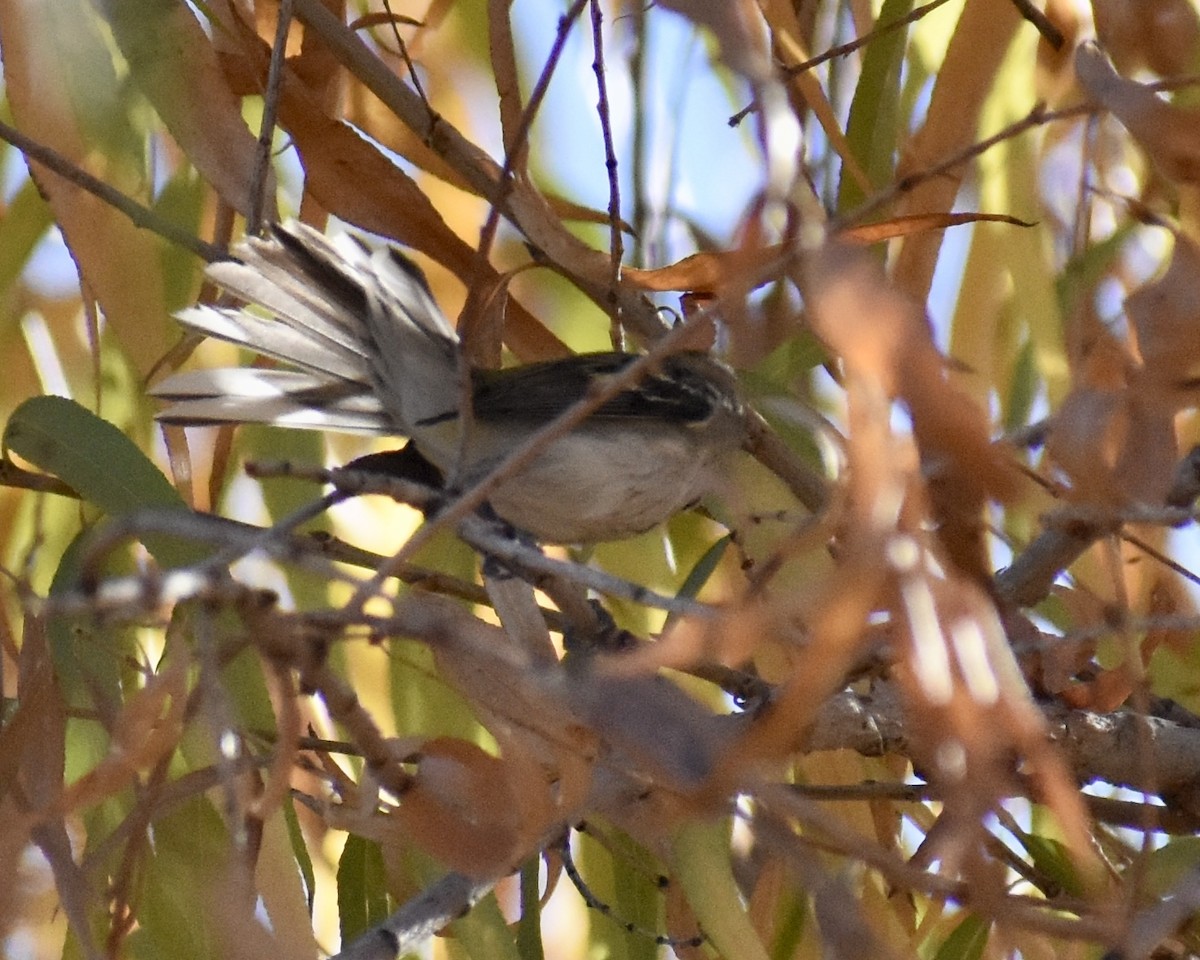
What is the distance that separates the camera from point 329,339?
1.62m

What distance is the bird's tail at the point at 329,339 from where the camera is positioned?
1.44m

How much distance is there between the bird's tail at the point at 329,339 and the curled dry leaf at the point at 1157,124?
2.57ft

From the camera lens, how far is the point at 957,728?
1.86 ft

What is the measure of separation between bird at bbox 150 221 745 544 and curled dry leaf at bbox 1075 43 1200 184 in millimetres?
460

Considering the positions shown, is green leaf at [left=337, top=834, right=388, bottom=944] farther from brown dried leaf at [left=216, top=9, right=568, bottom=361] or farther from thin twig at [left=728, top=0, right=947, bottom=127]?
thin twig at [left=728, top=0, right=947, bottom=127]

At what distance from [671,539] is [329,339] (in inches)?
20.4

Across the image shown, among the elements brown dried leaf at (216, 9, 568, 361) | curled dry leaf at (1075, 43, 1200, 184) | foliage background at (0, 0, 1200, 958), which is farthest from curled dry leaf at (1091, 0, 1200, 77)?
brown dried leaf at (216, 9, 568, 361)

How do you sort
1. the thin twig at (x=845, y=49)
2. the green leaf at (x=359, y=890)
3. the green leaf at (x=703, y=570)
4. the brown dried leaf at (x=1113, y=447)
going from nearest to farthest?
the brown dried leaf at (x=1113, y=447) < the thin twig at (x=845, y=49) < the green leaf at (x=359, y=890) < the green leaf at (x=703, y=570)

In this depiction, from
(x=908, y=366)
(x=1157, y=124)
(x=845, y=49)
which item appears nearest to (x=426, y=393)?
(x=845, y=49)

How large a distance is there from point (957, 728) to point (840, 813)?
89 cm

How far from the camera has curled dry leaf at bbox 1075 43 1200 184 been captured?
866 mm

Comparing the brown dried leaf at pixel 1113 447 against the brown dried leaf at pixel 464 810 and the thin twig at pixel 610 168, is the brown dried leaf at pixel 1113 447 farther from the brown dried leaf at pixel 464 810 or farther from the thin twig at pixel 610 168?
the thin twig at pixel 610 168

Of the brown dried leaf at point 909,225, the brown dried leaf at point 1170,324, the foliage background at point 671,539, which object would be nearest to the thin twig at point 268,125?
the foliage background at point 671,539

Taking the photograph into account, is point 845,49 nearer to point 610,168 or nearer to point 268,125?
point 610,168
